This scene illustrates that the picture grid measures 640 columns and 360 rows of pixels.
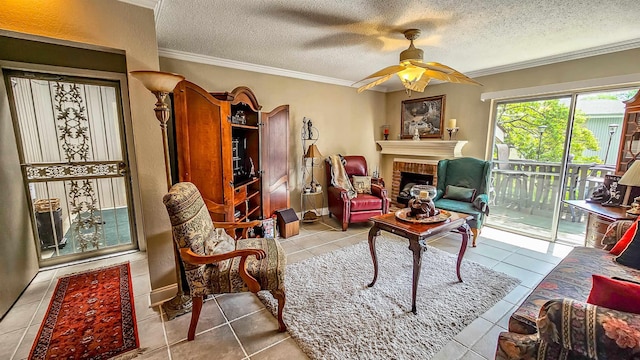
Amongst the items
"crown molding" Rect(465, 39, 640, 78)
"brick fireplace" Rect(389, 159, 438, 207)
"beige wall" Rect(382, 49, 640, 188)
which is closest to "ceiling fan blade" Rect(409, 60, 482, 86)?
"beige wall" Rect(382, 49, 640, 188)

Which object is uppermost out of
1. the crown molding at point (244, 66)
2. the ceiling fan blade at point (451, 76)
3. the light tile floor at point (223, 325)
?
the crown molding at point (244, 66)

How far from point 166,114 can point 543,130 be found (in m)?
4.67

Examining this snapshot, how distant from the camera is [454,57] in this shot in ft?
11.0

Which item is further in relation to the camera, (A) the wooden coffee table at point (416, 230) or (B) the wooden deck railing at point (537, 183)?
(B) the wooden deck railing at point (537, 183)

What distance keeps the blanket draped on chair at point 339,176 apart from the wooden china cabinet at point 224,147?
1.13m

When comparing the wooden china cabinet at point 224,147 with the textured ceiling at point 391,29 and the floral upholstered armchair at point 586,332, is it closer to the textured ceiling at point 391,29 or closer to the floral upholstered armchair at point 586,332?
the textured ceiling at point 391,29

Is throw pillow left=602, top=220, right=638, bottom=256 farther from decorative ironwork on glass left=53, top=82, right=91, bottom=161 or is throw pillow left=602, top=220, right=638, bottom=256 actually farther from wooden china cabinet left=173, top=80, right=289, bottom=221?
decorative ironwork on glass left=53, top=82, right=91, bottom=161

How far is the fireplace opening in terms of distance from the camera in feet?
16.4

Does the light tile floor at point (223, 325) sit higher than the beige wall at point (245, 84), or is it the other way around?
the beige wall at point (245, 84)

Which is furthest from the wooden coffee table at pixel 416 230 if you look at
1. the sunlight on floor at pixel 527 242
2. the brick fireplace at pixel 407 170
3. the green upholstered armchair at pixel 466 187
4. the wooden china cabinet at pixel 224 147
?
the brick fireplace at pixel 407 170

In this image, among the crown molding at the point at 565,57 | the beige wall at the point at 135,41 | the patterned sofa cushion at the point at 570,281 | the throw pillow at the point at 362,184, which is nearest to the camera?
the patterned sofa cushion at the point at 570,281

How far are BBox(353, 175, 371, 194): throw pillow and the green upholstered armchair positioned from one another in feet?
3.56

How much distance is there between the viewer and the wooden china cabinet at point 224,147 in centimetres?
232

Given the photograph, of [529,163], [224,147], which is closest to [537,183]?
[529,163]
